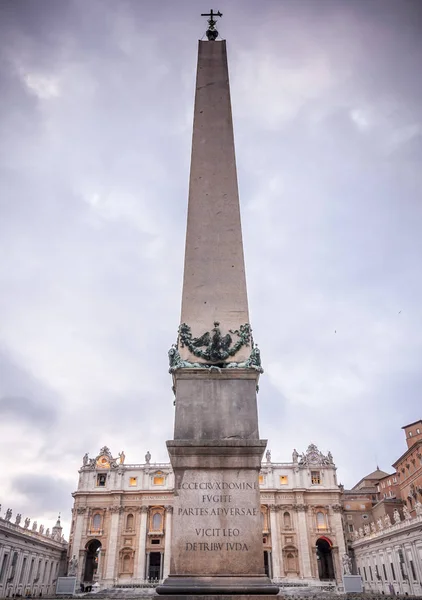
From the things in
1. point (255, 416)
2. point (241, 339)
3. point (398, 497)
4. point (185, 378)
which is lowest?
point (255, 416)

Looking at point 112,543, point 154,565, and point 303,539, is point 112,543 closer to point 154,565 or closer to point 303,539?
point 154,565

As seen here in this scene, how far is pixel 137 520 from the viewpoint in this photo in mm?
65000

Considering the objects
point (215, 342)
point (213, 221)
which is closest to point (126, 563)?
point (215, 342)

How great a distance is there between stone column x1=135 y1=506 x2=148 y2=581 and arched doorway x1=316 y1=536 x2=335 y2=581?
2387cm

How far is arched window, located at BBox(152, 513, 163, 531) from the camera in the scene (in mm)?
64912

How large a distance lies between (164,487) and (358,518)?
3024 cm

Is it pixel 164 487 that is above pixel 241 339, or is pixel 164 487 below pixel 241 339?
above

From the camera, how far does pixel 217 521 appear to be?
7383 millimetres

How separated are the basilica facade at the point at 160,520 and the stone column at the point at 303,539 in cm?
7

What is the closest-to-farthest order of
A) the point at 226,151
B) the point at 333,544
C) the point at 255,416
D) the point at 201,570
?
the point at 201,570
the point at 255,416
the point at 226,151
the point at 333,544

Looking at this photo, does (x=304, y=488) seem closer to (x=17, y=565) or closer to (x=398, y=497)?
(x=398, y=497)

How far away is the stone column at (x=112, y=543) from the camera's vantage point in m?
60.9

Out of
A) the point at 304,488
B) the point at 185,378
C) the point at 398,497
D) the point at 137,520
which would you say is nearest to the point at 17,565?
the point at 137,520

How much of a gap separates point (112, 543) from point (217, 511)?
64.2 m
